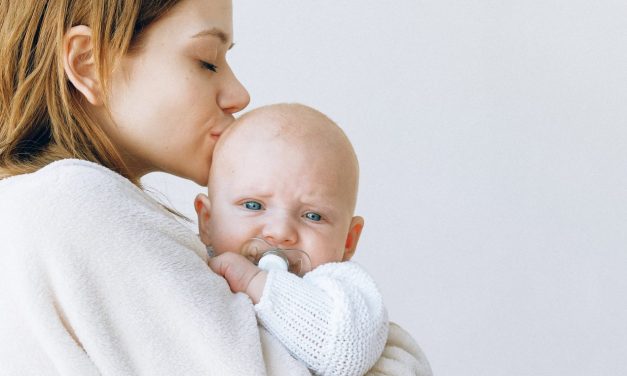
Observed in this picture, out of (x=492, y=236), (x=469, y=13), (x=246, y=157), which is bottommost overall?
(x=492, y=236)

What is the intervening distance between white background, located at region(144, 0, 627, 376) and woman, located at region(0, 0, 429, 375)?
5.16 feet

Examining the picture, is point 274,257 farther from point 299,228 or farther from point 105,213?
point 105,213

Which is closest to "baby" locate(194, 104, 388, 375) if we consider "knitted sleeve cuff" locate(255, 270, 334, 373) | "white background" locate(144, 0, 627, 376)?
"knitted sleeve cuff" locate(255, 270, 334, 373)

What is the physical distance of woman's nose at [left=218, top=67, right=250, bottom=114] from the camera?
1725mm

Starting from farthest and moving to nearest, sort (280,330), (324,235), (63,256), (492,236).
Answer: (492,236) < (324,235) < (280,330) < (63,256)

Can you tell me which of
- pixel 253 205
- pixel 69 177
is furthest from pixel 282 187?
pixel 69 177

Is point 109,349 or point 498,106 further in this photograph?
point 498,106

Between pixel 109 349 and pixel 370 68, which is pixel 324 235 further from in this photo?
pixel 370 68

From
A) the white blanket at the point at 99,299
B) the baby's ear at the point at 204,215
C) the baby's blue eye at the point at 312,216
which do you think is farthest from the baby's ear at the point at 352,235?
the white blanket at the point at 99,299

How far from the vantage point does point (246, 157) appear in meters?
1.61

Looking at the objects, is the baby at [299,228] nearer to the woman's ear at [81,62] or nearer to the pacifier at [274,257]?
the pacifier at [274,257]

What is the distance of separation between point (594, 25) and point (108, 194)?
2.41 m

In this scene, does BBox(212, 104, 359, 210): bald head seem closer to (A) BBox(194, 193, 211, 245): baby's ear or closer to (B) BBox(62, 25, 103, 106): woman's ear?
(A) BBox(194, 193, 211, 245): baby's ear

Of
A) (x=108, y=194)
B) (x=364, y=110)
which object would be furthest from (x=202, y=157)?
(x=364, y=110)
